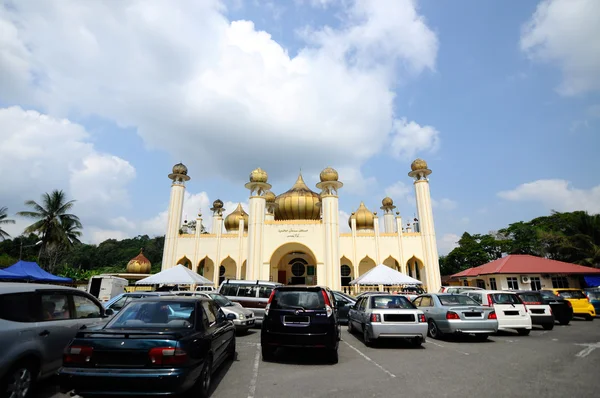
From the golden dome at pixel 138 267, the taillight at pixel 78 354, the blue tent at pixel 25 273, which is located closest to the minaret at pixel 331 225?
the blue tent at pixel 25 273

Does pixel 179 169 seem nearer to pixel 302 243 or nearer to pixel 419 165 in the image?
pixel 302 243

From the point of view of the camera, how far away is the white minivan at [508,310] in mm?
10883

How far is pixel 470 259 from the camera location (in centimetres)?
4978

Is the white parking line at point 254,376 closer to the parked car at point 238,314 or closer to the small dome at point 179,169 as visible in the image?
the parked car at point 238,314

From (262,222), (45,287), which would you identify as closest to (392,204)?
(262,222)

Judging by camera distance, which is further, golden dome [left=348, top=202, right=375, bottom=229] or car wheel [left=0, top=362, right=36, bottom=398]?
golden dome [left=348, top=202, right=375, bottom=229]

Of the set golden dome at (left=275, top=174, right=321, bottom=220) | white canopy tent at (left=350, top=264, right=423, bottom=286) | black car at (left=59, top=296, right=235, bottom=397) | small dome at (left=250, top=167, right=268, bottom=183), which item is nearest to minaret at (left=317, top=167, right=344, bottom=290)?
golden dome at (left=275, top=174, right=321, bottom=220)

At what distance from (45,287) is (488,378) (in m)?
7.90

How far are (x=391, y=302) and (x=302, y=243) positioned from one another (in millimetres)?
19501

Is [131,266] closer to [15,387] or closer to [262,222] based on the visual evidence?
[262,222]

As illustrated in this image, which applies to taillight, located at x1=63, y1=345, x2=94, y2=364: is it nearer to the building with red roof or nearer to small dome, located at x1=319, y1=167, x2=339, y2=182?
small dome, located at x1=319, y1=167, x2=339, y2=182

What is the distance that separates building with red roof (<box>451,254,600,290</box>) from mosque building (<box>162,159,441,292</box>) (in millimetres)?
4778

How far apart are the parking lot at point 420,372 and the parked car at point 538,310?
3016mm

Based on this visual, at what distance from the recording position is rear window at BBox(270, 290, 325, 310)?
7.02 meters
